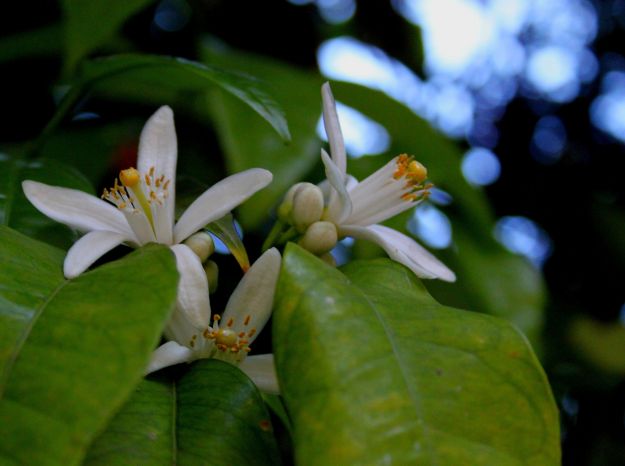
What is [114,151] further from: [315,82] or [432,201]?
[432,201]

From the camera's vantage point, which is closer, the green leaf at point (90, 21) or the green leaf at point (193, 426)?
the green leaf at point (193, 426)

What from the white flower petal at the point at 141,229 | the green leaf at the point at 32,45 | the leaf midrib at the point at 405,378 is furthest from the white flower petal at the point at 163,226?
the green leaf at the point at 32,45

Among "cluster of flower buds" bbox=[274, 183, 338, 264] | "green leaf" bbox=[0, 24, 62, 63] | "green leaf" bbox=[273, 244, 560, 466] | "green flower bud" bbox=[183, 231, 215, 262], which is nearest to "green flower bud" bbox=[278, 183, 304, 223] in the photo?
"cluster of flower buds" bbox=[274, 183, 338, 264]

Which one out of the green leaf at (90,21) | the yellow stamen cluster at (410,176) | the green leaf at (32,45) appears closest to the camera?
the yellow stamen cluster at (410,176)

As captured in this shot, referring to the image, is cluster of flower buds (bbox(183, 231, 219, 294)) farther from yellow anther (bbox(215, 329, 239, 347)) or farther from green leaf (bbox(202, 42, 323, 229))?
green leaf (bbox(202, 42, 323, 229))

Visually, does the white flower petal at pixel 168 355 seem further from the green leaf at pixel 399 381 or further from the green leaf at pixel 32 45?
the green leaf at pixel 32 45

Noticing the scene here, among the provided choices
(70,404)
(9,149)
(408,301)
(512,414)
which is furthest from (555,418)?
(9,149)
